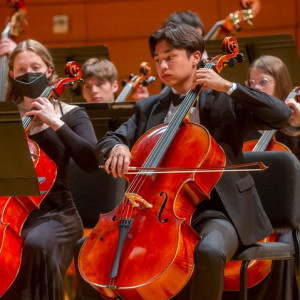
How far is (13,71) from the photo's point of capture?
8.50ft

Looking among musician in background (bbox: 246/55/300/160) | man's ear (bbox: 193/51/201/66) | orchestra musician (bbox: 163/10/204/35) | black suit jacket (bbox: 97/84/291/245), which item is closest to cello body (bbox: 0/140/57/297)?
black suit jacket (bbox: 97/84/291/245)

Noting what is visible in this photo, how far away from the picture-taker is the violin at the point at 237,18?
3625 mm

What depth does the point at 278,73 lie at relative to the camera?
9.58ft

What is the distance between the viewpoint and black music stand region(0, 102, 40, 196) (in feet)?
6.17

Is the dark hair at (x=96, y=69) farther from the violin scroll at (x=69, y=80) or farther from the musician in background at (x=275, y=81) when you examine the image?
the violin scroll at (x=69, y=80)

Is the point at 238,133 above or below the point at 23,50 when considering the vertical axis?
below

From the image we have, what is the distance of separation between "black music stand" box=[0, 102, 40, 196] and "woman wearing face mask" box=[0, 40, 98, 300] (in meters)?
0.37

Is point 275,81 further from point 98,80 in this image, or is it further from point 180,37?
point 98,80

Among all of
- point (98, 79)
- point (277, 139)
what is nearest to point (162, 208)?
point (277, 139)

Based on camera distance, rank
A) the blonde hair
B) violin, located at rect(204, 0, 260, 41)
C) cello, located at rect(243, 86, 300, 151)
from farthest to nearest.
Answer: violin, located at rect(204, 0, 260, 41), cello, located at rect(243, 86, 300, 151), the blonde hair

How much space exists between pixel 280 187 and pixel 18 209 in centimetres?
89

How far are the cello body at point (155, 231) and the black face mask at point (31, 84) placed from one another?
55 cm

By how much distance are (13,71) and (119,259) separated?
1.05 m

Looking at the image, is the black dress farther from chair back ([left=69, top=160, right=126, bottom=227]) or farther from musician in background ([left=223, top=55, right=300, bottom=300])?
musician in background ([left=223, top=55, right=300, bottom=300])
